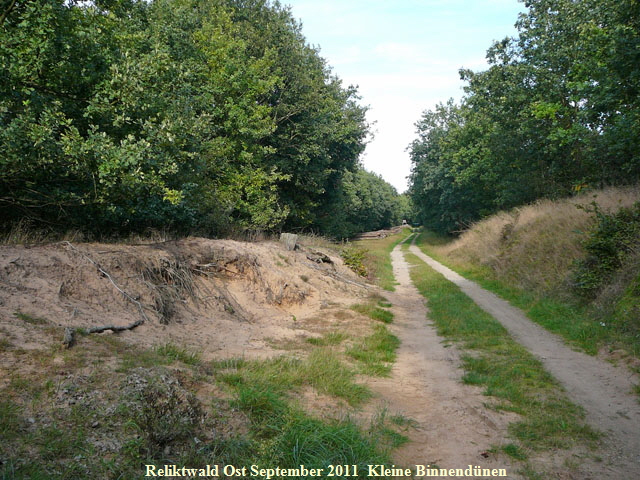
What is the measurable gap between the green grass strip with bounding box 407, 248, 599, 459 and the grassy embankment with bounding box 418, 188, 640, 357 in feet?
5.06

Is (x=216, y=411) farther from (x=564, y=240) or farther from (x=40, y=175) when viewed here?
(x=564, y=240)

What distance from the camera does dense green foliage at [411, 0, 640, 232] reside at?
1340 cm

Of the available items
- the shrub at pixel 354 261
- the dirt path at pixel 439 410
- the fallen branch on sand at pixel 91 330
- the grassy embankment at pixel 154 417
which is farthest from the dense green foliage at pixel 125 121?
the dirt path at pixel 439 410

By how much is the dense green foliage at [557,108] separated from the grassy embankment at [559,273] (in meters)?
2.50

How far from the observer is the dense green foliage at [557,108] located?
13.4 m

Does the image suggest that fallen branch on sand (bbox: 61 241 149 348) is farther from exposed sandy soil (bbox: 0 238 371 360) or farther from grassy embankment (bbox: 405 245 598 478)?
grassy embankment (bbox: 405 245 598 478)

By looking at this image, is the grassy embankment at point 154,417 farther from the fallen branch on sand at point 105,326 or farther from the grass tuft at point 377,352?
the grass tuft at point 377,352

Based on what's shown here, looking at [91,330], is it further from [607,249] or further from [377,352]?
[607,249]

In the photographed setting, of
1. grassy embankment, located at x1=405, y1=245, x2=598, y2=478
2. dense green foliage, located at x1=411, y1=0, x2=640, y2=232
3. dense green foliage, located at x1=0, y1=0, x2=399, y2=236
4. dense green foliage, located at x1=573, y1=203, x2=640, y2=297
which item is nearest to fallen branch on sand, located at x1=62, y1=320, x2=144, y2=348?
dense green foliage, located at x1=0, y1=0, x2=399, y2=236

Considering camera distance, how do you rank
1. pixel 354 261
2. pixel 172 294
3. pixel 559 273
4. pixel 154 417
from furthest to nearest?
pixel 354 261
pixel 559 273
pixel 172 294
pixel 154 417

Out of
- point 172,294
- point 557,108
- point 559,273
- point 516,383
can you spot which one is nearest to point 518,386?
point 516,383

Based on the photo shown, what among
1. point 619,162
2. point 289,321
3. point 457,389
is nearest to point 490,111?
point 619,162

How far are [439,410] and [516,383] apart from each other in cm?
158

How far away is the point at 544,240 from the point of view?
16.5 m
